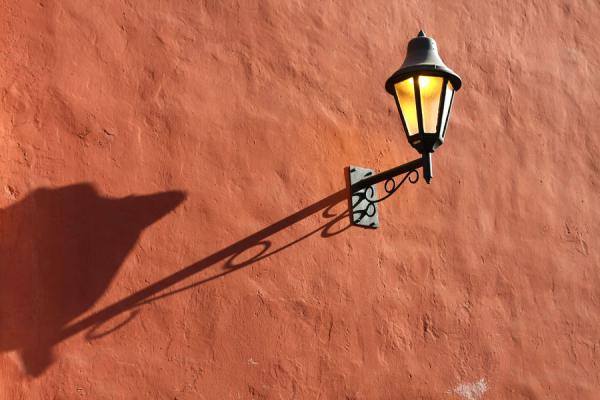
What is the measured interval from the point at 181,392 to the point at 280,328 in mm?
514

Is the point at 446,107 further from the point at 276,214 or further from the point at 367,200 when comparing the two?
the point at 276,214

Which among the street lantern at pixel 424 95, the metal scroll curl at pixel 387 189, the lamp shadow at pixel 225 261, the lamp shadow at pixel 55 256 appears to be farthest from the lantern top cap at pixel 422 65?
the lamp shadow at pixel 55 256

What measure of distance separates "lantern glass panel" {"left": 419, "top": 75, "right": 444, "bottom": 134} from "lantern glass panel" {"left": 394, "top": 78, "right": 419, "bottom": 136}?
40 mm

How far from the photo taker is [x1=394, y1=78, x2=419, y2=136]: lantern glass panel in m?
3.50

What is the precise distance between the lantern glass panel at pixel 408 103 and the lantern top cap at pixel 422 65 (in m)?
0.03

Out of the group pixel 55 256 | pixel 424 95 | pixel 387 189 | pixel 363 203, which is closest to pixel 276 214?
pixel 363 203

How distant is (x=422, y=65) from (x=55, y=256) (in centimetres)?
160

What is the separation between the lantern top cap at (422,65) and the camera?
3.44 metres

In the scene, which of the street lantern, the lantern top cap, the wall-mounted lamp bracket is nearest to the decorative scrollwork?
the wall-mounted lamp bracket

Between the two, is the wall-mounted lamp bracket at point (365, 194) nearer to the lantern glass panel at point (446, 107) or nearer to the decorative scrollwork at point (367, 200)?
the decorative scrollwork at point (367, 200)

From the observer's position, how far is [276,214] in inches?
144

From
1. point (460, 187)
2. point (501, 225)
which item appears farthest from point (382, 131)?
point (501, 225)

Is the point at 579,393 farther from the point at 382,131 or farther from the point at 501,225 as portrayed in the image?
the point at 382,131

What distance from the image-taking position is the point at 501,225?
14.7 ft
